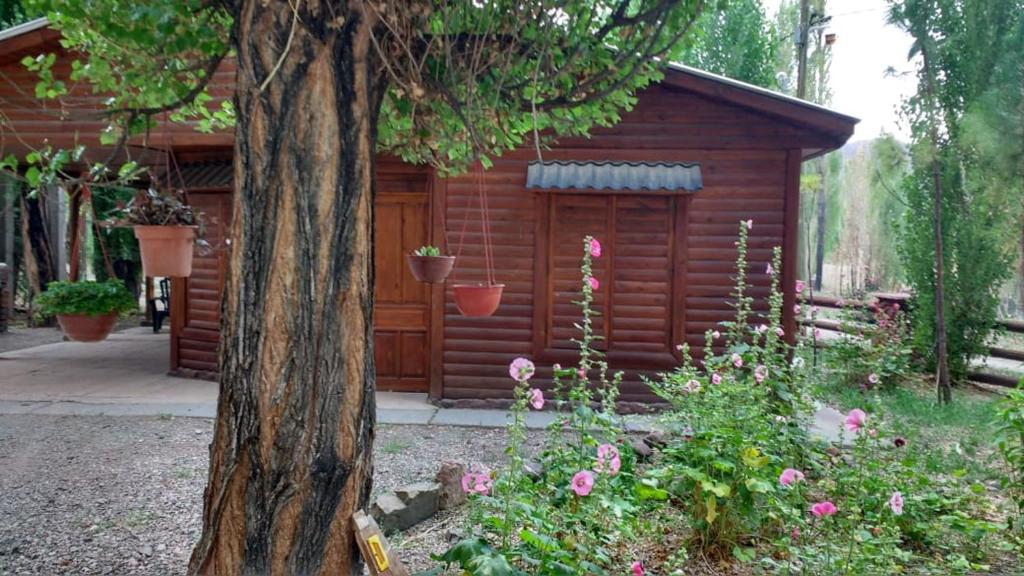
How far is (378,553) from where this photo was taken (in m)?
2.23

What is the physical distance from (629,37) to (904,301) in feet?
31.1

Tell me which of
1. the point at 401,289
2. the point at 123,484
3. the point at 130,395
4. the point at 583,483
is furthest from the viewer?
Result: the point at 401,289

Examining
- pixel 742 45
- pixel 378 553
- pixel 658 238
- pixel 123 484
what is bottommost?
pixel 123 484

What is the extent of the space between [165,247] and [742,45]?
45.4 ft

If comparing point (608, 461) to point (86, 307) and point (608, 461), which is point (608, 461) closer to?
point (608, 461)

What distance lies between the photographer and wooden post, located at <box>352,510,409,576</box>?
7.25ft

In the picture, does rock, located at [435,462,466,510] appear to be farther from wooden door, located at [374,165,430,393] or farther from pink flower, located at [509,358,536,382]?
wooden door, located at [374,165,430,393]

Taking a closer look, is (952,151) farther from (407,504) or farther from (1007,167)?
(407,504)

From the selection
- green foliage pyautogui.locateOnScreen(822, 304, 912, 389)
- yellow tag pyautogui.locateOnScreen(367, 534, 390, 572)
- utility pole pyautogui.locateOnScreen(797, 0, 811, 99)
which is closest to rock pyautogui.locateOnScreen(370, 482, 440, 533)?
yellow tag pyautogui.locateOnScreen(367, 534, 390, 572)

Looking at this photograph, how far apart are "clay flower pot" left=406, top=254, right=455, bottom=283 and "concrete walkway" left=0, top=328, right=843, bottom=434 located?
1.65 meters

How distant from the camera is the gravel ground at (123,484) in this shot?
3.44m

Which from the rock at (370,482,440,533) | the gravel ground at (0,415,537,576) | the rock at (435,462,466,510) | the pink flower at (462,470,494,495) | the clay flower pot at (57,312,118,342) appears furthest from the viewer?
the clay flower pot at (57,312,118,342)

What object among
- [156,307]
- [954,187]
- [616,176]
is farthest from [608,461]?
[156,307]

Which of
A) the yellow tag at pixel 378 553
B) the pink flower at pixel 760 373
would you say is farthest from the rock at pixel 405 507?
the pink flower at pixel 760 373
